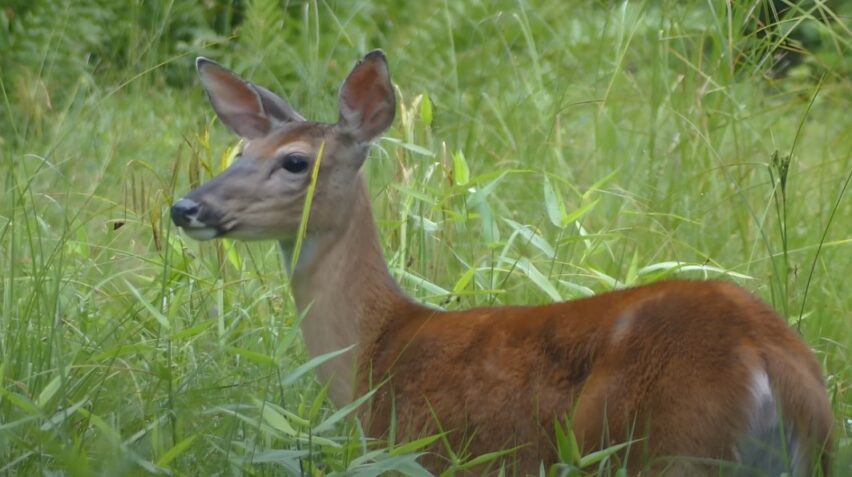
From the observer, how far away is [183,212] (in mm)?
3809

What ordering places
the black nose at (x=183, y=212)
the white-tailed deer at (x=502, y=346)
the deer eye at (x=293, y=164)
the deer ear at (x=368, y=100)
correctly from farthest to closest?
1. the deer ear at (x=368, y=100)
2. the deer eye at (x=293, y=164)
3. the black nose at (x=183, y=212)
4. the white-tailed deer at (x=502, y=346)

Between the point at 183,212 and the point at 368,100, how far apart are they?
24.0 inches

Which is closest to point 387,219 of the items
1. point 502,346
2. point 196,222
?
point 196,222

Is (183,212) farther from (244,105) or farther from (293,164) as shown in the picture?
(244,105)

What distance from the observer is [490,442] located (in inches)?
134

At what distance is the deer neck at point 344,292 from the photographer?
153 inches

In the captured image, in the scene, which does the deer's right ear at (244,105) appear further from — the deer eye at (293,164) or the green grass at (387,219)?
the deer eye at (293,164)

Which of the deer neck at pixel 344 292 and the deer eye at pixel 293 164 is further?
the deer eye at pixel 293 164

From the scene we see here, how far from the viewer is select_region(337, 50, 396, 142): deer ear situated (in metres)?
4.17

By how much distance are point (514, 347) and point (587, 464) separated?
0.47 m

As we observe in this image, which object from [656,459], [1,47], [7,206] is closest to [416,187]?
[7,206]

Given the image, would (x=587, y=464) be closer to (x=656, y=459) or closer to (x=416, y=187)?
(x=656, y=459)

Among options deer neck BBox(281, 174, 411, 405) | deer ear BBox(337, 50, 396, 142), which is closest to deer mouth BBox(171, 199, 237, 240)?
deer neck BBox(281, 174, 411, 405)

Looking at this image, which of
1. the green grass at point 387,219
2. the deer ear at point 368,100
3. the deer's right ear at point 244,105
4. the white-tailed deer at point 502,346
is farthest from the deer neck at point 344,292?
the deer's right ear at point 244,105
